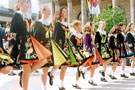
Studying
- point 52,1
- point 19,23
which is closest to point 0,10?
point 52,1

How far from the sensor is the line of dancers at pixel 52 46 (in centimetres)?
453

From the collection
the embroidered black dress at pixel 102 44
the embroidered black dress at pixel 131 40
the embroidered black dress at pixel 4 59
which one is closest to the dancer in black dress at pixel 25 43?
the embroidered black dress at pixel 4 59

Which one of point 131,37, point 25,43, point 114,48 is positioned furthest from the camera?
point 131,37

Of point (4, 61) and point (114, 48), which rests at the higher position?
point (4, 61)

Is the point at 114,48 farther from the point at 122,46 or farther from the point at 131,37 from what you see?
the point at 131,37

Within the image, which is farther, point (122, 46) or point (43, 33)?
point (122, 46)

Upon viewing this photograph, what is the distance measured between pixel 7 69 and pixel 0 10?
54.9 m

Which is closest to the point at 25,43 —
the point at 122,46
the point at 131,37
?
the point at 122,46

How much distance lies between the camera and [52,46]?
5.56 metres

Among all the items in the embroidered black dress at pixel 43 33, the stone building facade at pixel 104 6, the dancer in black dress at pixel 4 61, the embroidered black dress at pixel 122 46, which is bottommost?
the embroidered black dress at pixel 122 46

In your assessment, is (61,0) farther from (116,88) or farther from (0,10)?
(116,88)

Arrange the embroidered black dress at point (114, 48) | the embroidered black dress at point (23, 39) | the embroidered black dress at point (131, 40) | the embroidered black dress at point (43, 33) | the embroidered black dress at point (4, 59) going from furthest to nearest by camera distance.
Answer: the embroidered black dress at point (131, 40) < the embroidered black dress at point (114, 48) < the embroidered black dress at point (43, 33) < the embroidered black dress at point (23, 39) < the embroidered black dress at point (4, 59)

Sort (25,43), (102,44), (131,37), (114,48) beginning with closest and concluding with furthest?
1. (25,43)
2. (102,44)
3. (114,48)
4. (131,37)

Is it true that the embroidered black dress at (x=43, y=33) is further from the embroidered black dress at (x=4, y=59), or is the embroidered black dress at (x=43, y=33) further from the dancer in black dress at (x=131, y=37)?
the dancer in black dress at (x=131, y=37)
